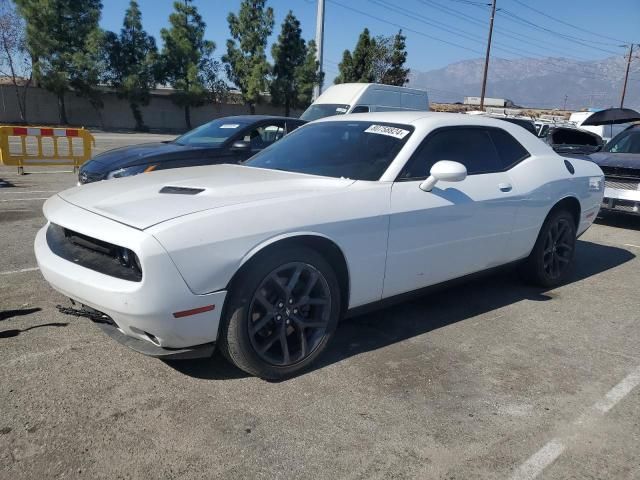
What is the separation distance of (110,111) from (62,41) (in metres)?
5.44

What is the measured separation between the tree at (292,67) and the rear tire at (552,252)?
35.7m

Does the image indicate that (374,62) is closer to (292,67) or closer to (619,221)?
(292,67)

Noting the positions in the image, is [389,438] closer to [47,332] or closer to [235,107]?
[47,332]

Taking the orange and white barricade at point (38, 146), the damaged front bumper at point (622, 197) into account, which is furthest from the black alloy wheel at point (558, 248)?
the orange and white barricade at point (38, 146)

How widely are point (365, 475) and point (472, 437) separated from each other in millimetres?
645

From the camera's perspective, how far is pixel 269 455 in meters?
2.45

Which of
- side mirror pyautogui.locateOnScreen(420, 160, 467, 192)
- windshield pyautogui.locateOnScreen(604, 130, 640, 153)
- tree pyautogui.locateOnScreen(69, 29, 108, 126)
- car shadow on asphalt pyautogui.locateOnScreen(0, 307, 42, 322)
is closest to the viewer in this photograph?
side mirror pyautogui.locateOnScreen(420, 160, 467, 192)

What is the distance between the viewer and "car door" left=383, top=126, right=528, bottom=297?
11.5 ft

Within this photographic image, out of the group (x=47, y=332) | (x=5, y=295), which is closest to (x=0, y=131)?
(x=5, y=295)

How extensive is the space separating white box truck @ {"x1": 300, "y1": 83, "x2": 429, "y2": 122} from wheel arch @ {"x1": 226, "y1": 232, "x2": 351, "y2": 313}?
994 cm

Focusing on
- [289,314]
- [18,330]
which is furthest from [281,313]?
[18,330]

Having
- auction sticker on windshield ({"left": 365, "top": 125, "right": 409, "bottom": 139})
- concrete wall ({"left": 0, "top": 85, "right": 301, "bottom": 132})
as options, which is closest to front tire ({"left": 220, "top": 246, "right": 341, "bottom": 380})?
auction sticker on windshield ({"left": 365, "top": 125, "right": 409, "bottom": 139})

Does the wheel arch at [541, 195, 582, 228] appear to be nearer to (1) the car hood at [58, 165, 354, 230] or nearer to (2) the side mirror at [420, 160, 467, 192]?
(2) the side mirror at [420, 160, 467, 192]

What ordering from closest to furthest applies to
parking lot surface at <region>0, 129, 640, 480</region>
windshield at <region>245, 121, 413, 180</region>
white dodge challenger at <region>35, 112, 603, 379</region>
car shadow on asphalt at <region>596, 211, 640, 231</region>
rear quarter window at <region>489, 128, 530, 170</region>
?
parking lot surface at <region>0, 129, 640, 480</region>
white dodge challenger at <region>35, 112, 603, 379</region>
windshield at <region>245, 121, 413, 180</region>
rear quarter window at <region>489, 128, 530, 170</region>
car shadow on asphalt at <region>596, 211, 640, 231</region>
